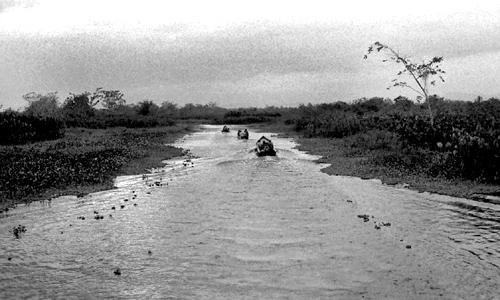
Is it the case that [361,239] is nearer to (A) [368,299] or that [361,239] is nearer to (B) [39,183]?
(A) [368,299]

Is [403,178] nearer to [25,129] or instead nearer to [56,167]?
[56,167]

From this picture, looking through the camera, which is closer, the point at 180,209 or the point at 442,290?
the point at 442,290

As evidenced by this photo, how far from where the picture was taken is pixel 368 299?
384 inches

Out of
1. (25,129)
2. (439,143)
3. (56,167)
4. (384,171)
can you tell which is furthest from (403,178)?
(25,129)

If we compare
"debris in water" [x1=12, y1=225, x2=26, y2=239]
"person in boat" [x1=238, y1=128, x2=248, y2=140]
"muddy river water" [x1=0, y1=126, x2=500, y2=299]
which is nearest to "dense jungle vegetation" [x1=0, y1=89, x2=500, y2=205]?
"muddy river water" [x1=0, y1=126, x2=500, y2=299]

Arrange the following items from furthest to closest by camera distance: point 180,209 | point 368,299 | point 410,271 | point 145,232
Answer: point 180,209 → point 145,232 → point 410,271 → point 368,299

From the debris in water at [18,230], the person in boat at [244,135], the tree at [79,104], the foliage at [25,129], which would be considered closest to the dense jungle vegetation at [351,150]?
the foliage at [25,129]

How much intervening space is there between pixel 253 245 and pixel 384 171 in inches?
555

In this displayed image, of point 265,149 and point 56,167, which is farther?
point 265,149

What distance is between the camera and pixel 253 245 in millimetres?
13586

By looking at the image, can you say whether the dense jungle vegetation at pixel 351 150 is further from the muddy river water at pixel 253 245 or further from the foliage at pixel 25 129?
the muddy river water at pixel 253 245

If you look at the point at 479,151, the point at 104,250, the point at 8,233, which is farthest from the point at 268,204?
the point at 479,151

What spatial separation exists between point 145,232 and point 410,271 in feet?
24.9

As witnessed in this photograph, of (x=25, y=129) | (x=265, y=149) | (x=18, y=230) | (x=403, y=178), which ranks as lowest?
(x=18, y=230)
